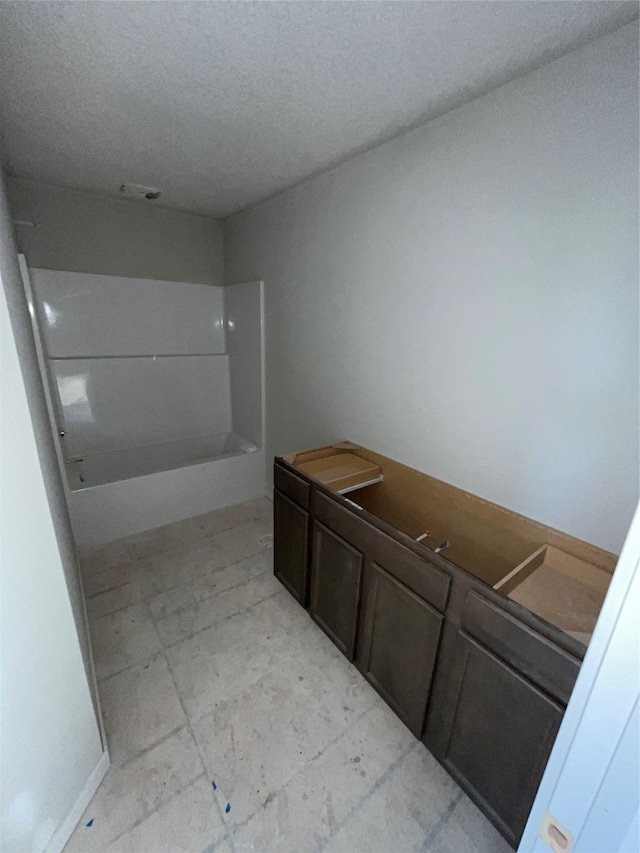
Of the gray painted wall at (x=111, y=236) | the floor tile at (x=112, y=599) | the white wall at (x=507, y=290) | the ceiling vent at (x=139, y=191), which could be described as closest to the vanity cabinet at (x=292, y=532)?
the white wall at (x=507, y=290)

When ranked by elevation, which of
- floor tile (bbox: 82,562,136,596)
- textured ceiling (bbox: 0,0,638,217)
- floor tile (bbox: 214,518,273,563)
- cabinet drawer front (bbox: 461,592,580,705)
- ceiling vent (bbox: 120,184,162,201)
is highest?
ceiling vent (bbox: 120,184,162,201)

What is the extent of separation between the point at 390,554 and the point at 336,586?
456 mm

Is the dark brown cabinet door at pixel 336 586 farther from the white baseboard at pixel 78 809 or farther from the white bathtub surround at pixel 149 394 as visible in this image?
the white bathtub surround at pixel 149 394

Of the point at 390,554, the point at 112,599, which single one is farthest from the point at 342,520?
the point at 112,599

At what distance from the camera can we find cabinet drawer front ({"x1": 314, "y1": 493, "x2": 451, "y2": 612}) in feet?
4.06

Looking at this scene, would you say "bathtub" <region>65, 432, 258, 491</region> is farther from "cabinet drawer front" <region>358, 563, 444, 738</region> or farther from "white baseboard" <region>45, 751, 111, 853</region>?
"cabinet drawer front" <region>358, 563, 444, 738</region>

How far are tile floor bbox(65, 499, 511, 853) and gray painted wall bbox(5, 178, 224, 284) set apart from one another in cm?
236

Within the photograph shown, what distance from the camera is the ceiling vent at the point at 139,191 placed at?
2.42 meters

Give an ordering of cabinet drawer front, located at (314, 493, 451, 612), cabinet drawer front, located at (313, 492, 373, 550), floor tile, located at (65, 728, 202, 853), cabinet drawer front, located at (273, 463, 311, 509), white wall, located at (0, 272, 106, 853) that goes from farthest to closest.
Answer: cabinet drawer front, located at (273, 463, 311, 509)
cabinet drawer front, located at (313, 492, 373, 550)
cabinet drawer front, located at (314, 493, 451, 612)
floor tile, located at (65, 728, 202, 853)
white wall, located at (0, 272, 106, 853)

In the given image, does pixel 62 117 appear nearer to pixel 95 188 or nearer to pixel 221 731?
pixel 95 188

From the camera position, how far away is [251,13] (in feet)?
3.41

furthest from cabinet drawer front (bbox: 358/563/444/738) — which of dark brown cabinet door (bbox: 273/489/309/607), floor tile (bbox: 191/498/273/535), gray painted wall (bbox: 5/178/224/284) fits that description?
gray painted wall (bbox: 5/178/224/284)

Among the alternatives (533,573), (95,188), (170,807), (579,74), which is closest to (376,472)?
(533,573)

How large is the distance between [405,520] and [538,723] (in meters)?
1.02
